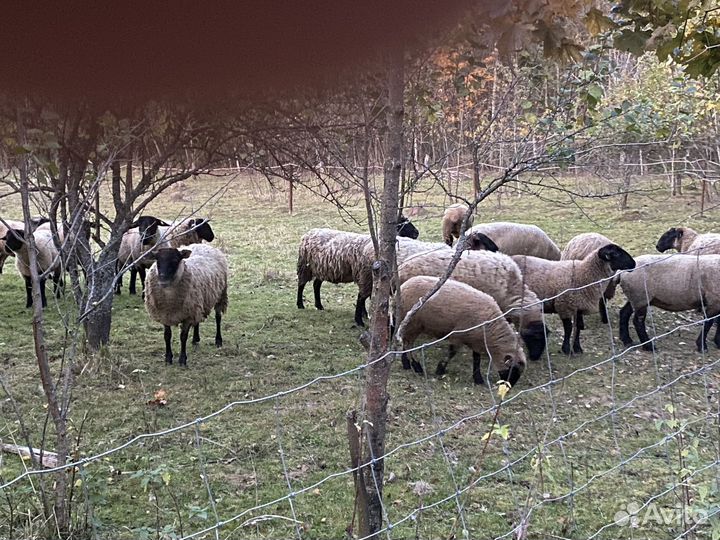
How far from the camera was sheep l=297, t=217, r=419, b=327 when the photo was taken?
7992mm

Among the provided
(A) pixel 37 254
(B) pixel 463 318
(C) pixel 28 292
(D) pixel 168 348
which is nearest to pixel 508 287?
(B) pixel 463 318

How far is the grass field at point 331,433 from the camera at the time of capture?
3635mm

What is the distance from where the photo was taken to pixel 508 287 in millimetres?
7129

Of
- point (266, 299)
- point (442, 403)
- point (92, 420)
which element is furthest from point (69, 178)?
point (266, 299)

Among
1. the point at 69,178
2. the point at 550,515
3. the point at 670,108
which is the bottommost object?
the point at 550,515

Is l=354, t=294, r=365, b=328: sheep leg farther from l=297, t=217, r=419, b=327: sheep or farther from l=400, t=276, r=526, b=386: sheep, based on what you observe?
l=400, t=276, r=526, b=386: sheep

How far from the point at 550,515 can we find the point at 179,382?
3383 millimetres

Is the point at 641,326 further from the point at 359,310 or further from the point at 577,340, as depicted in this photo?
the point at 359,310

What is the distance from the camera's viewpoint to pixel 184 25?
499 mm

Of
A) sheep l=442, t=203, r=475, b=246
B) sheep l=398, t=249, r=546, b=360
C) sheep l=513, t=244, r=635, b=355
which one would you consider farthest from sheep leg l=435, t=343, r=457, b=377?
sheep l=442, t=203, r=475, b=246

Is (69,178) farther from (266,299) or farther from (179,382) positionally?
(266,299)

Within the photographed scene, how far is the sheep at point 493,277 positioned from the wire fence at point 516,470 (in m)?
0.75

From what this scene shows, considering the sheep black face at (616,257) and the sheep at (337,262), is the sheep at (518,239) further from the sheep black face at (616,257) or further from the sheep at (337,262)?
the sheep black face at (616,257)

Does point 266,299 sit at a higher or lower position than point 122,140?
lower
